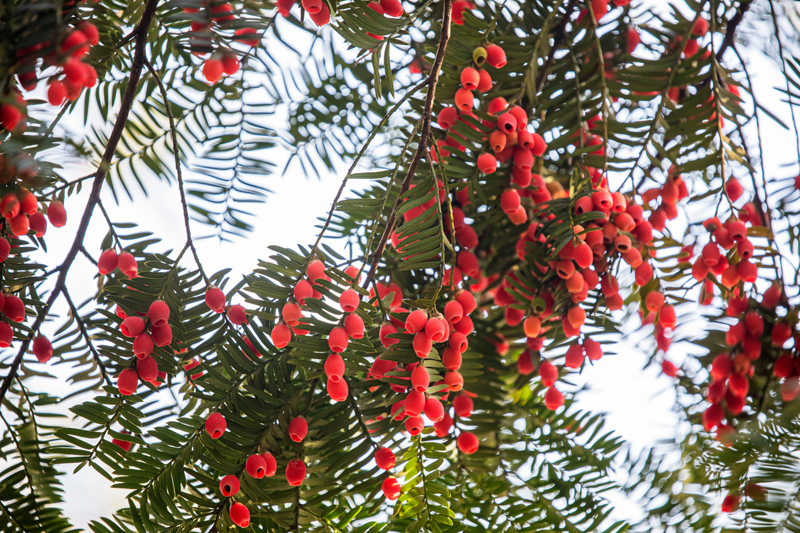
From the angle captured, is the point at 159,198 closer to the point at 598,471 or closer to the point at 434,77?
the point at 434,77

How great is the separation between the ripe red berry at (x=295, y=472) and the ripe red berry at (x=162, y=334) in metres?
0.14

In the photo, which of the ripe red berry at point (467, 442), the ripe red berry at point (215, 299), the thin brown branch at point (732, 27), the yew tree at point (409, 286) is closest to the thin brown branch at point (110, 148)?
the yew tree at point (409, 286)

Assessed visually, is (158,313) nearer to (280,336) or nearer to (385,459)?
(280,336)

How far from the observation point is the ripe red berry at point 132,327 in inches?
15.9

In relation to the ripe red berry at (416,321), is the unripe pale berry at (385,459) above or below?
below

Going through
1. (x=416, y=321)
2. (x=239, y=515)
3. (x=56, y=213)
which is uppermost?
(x=56, y=213)

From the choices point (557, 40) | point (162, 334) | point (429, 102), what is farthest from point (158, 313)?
point (557, 40)

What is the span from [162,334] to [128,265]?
9 cm

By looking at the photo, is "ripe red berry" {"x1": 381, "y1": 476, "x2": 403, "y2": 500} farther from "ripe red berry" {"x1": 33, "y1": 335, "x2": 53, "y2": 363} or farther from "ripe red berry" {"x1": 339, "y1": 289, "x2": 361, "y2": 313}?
"ripe red berry" {"x1": 33, "y1": 335, "x2": 53, "y2": 363}

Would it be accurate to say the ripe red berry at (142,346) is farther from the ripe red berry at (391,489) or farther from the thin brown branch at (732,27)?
the thin brown branch at (732,27)

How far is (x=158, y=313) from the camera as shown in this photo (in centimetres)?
41

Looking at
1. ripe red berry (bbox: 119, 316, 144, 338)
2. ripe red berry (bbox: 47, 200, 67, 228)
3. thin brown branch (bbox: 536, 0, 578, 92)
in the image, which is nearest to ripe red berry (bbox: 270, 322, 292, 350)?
ripe red berry (bbox: 119, 316, 144, 338)

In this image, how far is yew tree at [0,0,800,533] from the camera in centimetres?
40

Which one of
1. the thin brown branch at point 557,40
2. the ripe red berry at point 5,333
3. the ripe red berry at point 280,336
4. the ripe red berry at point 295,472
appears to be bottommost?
the ripe red berry at point 295,472
